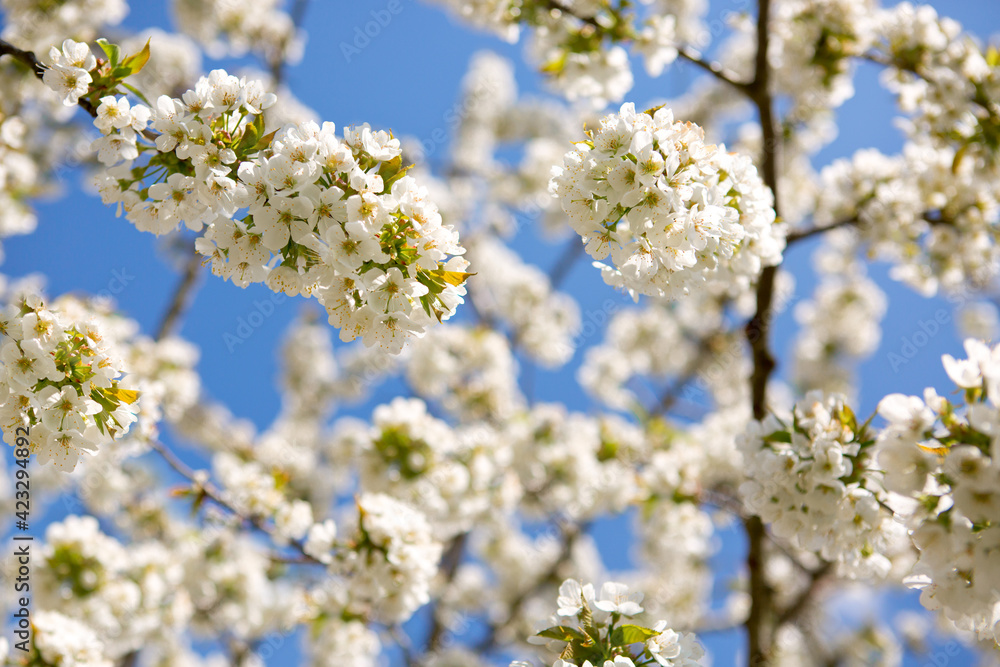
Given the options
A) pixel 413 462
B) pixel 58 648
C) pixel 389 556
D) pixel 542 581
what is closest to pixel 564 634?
pixel 389 556

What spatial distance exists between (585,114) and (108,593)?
312 inches

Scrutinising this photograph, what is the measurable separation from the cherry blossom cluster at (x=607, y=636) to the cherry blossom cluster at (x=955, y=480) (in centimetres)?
81

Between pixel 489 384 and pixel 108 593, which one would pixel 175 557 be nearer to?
pixel 108 593

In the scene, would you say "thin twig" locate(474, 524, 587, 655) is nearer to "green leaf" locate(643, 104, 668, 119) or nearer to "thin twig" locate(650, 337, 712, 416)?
"thin twig" locate(650, 337, 712, 416)

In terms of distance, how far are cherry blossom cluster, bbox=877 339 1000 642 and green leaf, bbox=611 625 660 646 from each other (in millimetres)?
888

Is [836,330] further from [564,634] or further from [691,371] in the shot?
[564,634]

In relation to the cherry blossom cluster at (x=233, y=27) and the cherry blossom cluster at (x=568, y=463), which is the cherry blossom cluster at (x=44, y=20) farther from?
the cherry blossom cluster at (x=568, y=463)

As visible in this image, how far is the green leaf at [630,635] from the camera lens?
81.7 inches

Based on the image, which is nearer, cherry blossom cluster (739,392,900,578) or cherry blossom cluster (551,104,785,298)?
cherry blossom cluster (551,104,785,298)

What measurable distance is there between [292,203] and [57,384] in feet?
3.40

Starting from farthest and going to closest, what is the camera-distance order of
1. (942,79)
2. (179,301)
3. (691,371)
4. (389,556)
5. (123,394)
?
1. (691,371)
2. (179,301)
3. (942,79)
4. (389,556)
5. (123,394)

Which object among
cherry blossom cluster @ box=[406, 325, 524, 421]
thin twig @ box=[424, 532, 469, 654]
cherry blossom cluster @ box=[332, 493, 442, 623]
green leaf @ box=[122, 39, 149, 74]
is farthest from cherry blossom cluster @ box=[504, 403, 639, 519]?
green leaf @ box=[122, 39, 149, 74]

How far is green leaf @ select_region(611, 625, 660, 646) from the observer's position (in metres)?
2.07

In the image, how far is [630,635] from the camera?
209cm
